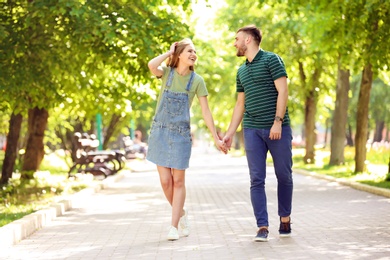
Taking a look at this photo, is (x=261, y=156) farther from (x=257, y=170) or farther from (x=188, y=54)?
(x=188, y=54)

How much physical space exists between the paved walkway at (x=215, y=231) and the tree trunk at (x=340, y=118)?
12530mm

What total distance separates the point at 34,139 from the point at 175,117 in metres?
15.9

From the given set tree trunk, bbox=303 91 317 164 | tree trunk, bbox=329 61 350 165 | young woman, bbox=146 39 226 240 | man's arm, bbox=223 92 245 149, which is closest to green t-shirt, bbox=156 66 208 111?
young woman, bbox=146 39 226 240

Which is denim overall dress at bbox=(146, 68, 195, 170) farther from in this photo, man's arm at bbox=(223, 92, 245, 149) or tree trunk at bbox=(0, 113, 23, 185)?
tree trunk at bbox=(0, 113, 23, 185)

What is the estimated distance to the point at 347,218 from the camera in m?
12.1

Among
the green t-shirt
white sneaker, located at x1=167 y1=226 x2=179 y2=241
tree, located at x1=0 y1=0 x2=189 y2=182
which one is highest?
tree, located at x1=0 y1=0 x2=189 y2=182

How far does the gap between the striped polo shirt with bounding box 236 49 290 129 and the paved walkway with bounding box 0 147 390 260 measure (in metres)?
1.18

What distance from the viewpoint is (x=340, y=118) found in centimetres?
3038

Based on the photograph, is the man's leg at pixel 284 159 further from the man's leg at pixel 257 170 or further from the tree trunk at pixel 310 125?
the tree trunk at pixel 310 125

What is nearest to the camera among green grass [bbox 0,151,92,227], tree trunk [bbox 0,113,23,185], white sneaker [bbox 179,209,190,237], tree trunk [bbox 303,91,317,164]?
white sneaker [bbox 179,209,190,237]

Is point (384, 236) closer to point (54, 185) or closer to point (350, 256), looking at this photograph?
point (350, 256)

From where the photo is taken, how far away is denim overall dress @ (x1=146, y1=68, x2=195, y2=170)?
31.8ft

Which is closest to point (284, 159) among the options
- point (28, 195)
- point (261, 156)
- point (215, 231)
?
point (261, 156)

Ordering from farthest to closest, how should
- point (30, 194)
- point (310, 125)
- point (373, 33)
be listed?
point (310, 125), point (373, 33), point (30, 194)
